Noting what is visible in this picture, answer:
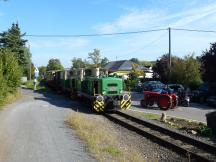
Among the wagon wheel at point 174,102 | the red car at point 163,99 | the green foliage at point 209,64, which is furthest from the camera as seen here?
the green foliage at point 209,64

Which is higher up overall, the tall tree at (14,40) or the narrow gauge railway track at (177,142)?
the tall tree at (14,40)

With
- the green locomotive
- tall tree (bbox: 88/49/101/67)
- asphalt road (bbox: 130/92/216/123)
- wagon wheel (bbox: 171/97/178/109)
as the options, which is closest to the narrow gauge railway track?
asphalt road (bbox: 130/92/216/123)

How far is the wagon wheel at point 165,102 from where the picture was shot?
30469 mm

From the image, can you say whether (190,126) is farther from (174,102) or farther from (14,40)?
(14,40)

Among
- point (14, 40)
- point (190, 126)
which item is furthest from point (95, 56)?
point (190, 126)

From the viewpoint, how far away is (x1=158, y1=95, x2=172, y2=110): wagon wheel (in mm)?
30469

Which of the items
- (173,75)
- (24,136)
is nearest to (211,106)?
(173,75)

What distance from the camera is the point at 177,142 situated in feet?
53.4

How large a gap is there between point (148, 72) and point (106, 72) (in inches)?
2971

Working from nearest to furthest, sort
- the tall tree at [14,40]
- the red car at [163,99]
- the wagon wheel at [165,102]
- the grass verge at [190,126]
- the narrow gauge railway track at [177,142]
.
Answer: the narrow gauge railway track at [177,142] < the grass verge at [190,126] < the wagon wheel at [165,102] < the red car at [163,99] < the tall tree at [14,40]

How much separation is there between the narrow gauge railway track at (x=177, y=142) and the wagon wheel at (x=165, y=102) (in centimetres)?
788

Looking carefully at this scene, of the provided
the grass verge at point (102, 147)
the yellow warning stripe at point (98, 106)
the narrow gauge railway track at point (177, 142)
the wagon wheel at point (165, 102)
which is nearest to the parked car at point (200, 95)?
the wagon wheel at point (165, 102)

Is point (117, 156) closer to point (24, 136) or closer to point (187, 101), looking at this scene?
point (24, 136)

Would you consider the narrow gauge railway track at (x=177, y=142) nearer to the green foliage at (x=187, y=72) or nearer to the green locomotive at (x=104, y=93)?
the green locomotive at (x=104, y=93)
